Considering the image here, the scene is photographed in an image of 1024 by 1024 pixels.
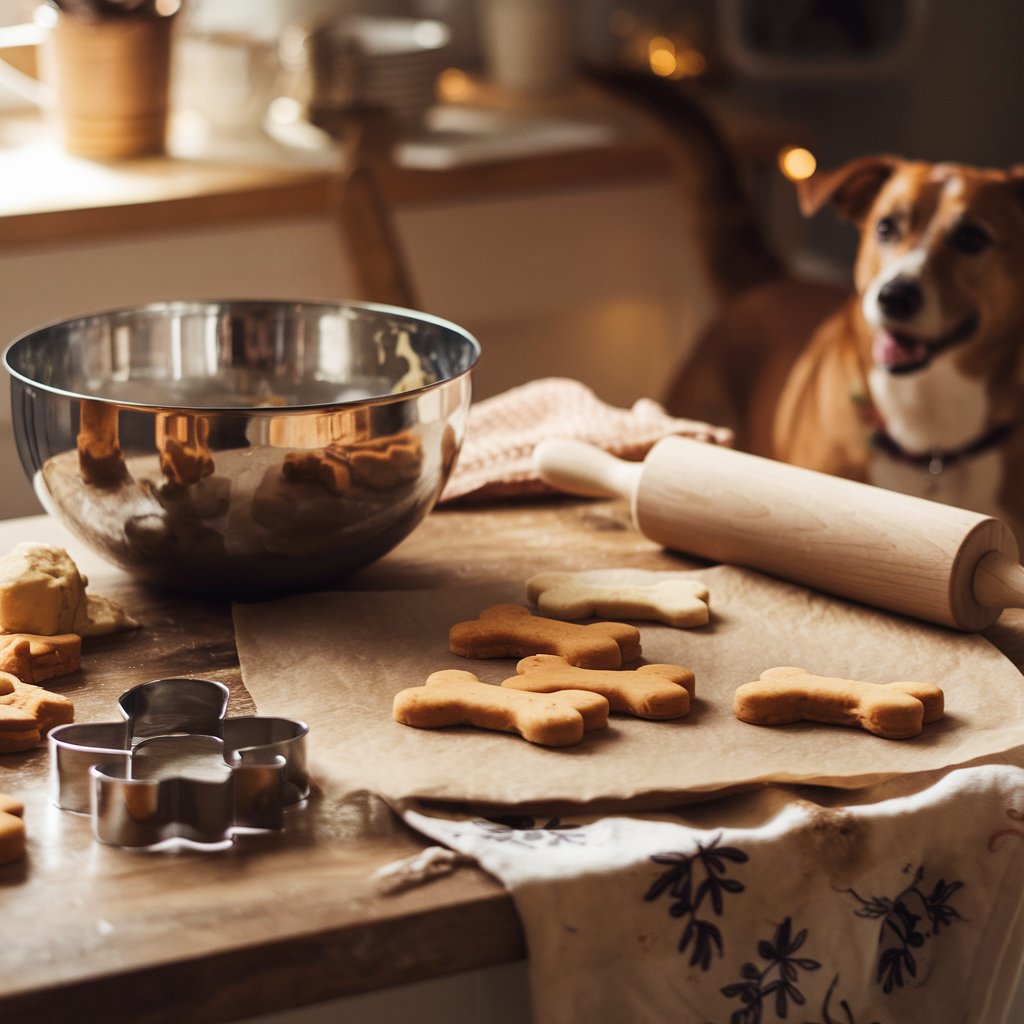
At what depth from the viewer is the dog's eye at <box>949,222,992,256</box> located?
6.09ft

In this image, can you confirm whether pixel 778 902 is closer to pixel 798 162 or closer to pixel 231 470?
pixel 231 470

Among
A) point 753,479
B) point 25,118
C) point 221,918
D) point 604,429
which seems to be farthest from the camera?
point 25,118

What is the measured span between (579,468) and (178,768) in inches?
19.5

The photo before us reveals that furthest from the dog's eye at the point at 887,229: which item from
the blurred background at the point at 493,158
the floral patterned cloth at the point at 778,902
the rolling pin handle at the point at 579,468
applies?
the floral patterned cloth at the point at 778,902

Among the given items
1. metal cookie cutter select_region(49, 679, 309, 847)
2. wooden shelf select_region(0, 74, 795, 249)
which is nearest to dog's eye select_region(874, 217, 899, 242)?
wooden shelf select_region(0, 74, 795, 249)

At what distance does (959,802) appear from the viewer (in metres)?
0.72

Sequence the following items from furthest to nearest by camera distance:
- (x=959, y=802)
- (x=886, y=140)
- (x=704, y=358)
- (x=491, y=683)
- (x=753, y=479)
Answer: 1. (x=886, y=140)
2. (x=704, y=358)
3. (x=753, y=479)
4. (x=491, y=683)
5. (x=959, y=802)

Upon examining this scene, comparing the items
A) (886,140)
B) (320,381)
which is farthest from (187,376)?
(886,140)

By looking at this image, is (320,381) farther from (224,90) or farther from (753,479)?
(224,90)

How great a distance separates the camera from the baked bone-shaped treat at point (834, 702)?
2.52 ft

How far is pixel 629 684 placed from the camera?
792 millimetres

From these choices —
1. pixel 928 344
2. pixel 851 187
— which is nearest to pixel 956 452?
pixel 928 344

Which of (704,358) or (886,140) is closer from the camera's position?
(704,358)

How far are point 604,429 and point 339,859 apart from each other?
625 millimetres
